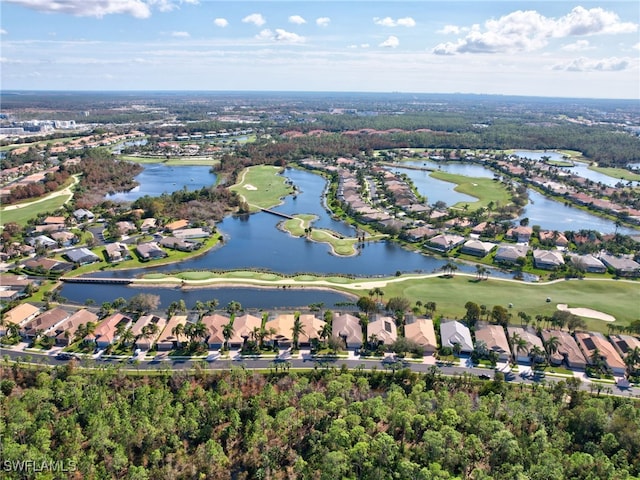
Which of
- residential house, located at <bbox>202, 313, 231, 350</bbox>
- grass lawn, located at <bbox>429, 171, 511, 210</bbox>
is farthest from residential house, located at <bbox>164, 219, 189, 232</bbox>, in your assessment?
grass lawn, located at <bbox>429, 171, 511, 210</bbox>

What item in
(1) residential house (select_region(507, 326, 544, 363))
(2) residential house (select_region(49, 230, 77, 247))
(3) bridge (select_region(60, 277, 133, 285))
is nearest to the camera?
(1) residential house (select_region(507, 326, 544, 363))

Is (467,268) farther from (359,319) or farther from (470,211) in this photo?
(470,211)

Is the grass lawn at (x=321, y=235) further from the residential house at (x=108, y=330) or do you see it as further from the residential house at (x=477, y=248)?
the residential house at (x=108, y=330)

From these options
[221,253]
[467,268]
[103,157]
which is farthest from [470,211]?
[103,157]

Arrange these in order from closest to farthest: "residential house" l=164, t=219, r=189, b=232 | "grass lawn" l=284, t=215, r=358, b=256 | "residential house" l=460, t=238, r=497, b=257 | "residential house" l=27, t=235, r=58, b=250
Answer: "residential house" l=27, t=235, r=58, b=250, "residential house" l=460, t=238, r=497, b=257, "grass lawn" l=284, t=215, r=358, b=256, "residential house" l=164, t=219, r=189, b=232

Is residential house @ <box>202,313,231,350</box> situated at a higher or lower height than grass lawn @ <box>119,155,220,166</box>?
lower

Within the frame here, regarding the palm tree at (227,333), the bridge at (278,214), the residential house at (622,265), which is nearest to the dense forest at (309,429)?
the palm tree at (227,333)

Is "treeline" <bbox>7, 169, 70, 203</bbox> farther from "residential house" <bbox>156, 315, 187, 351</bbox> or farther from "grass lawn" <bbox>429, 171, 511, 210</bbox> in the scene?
"grass lawn" <bbox>429, 171, 511, 210</bbox>

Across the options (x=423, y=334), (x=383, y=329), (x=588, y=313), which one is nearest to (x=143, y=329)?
(x=383, y=329)
